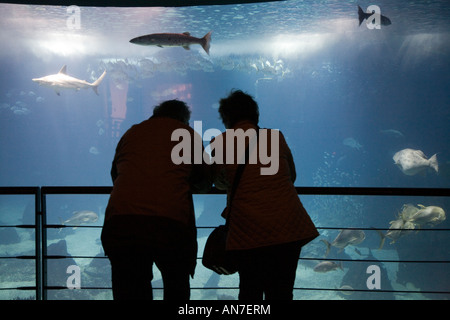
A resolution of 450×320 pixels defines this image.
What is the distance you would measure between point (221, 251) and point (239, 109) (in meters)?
0.93

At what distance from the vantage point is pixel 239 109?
7.22 feet

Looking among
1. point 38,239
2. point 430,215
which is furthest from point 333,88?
point 38,239

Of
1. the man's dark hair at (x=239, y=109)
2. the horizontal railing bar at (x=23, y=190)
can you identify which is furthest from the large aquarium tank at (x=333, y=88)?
the man's dark hair at (x=239, y=109)

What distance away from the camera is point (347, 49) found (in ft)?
86.8

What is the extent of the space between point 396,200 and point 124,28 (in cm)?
1770

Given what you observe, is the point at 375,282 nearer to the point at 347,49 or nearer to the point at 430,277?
the point at 430,277

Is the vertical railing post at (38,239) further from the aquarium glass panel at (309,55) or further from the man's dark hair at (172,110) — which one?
the aquarium glass panel at (309,55)

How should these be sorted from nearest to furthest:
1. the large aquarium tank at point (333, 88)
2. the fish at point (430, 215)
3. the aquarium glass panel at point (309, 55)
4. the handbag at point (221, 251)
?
the handbag at point (221, 251), the fish at point (430, 215), the large aquarium tank at point (333, 88), the aquarium glass panel at point (309, 55)

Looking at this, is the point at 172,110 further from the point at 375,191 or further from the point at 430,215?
the point at 430,215

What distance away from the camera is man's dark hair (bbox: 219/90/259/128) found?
2.19m

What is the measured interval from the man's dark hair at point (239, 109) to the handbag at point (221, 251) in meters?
0.30

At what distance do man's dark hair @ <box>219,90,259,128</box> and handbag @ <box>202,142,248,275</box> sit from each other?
0.30 meters

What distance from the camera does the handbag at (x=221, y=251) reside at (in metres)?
1.99

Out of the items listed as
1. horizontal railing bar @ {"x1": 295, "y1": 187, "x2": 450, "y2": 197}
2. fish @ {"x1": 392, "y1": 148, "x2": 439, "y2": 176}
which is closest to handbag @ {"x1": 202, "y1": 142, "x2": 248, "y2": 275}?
horizontal railing bar @ {"x1": 295, "y1": 187, "x2": 450, "y2": 197}
